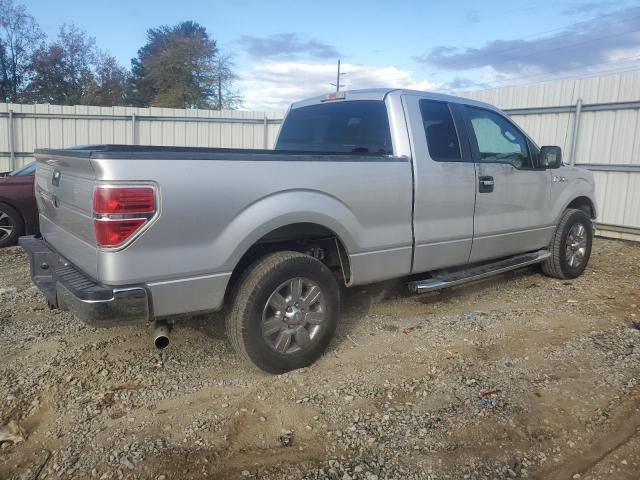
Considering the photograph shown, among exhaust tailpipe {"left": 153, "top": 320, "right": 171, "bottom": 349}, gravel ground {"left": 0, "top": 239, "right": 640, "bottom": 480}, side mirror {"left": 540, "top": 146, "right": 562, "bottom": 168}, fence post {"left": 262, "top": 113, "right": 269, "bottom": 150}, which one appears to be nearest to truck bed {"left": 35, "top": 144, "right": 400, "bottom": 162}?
exhaust tailpipe {"left": 153, "top": 320, "right": 171, "bottom": 349}

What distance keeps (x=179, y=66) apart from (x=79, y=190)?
38877 millimetres

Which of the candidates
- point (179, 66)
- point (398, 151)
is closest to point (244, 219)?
point (398, 151)

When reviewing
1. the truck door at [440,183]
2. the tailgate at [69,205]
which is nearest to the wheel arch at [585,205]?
the truck door at [440,183]

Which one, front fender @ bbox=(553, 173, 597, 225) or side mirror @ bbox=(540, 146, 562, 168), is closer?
side mirror @ bbox=(540, 146, 562, 168)

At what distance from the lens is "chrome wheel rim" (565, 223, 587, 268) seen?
237 inches

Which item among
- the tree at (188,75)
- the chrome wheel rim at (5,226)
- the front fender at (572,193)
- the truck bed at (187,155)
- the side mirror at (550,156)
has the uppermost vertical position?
the tree at (188,75)

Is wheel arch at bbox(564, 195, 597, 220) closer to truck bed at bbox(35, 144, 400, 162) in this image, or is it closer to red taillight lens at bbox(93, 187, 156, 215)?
truck bed at bbox(35, 144, 400, 162)

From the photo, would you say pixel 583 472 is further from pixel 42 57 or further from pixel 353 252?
pixel 42 57

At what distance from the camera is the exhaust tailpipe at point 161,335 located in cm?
311

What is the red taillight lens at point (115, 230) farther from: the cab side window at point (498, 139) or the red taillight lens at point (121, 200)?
the cab side window at point (498, 139)

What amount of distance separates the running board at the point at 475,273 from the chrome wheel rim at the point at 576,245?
0.47 meters

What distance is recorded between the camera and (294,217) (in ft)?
11.0

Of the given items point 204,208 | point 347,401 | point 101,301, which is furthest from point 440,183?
point 101,301

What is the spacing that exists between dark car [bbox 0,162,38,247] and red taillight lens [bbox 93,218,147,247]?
588 centimetres
